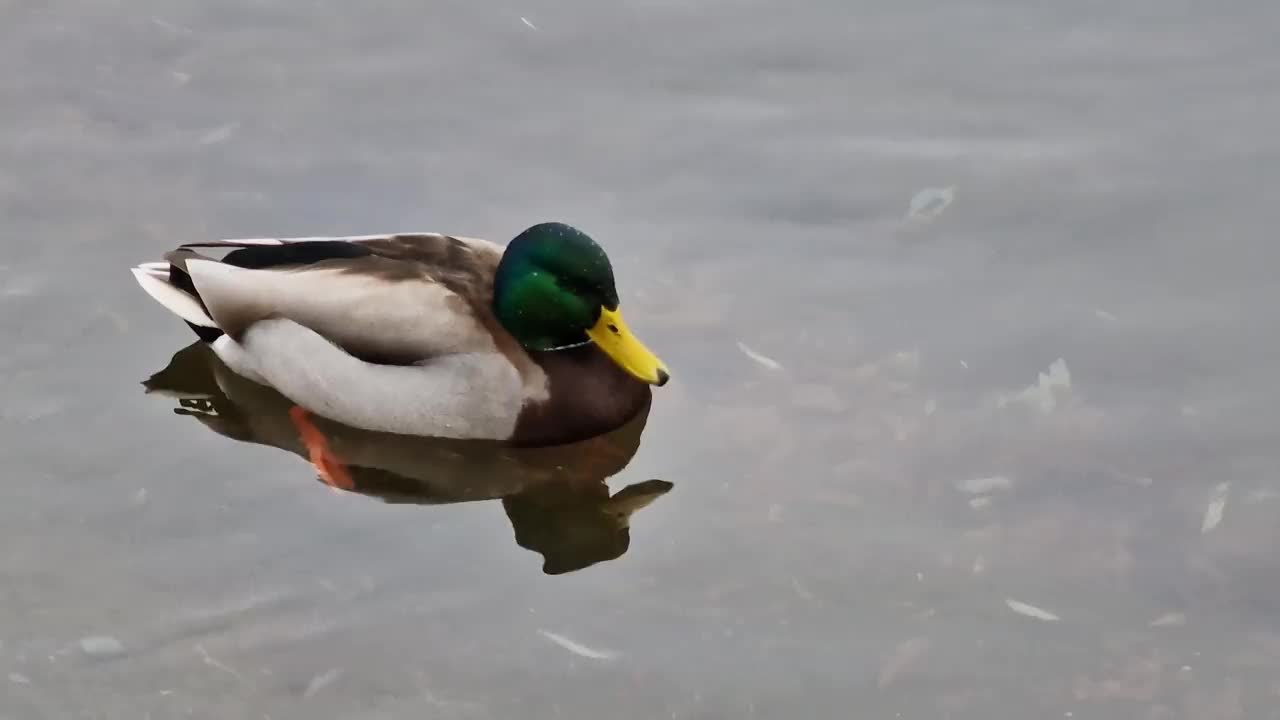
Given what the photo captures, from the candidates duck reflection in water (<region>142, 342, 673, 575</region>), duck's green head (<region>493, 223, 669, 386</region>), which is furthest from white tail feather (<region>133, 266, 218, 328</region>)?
duck's green head (<region>493, 223, 669, 386</region>)

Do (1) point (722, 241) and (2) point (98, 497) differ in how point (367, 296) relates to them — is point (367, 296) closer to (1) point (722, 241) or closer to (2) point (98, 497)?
(2) point (98, 497)

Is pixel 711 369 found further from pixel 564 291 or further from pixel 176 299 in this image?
pixel 176 299

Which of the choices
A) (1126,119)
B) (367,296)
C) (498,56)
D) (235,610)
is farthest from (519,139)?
(235,610)

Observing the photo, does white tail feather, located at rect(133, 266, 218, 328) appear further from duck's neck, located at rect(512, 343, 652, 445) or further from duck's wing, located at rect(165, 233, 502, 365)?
→ duck's neck, located at rect(512, 343, 652, 445)

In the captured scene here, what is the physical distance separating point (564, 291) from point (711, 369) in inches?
27.2

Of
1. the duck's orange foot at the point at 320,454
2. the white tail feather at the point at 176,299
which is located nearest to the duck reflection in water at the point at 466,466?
the duck's orange foot at the point at 320,454

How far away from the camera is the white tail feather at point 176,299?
611 centimetres

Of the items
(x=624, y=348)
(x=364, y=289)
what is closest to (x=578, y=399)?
(x=624, y=348)

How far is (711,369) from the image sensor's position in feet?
20.2

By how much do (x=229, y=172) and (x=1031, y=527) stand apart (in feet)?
12.5

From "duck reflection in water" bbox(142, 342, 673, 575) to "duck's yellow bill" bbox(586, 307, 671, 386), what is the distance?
1.07 feet

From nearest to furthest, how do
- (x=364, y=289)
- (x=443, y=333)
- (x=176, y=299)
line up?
(x=443, y=333) < (x=364, y=289) < (x=176, y=299)

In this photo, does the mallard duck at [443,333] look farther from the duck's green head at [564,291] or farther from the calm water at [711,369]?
the calm water at [711,369]

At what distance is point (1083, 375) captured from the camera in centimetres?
608
